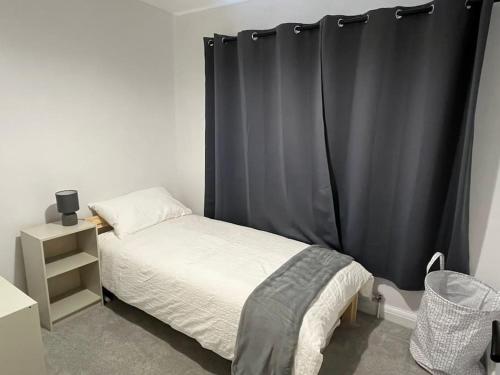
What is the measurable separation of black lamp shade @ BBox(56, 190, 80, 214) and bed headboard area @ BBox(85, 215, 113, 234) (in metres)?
0.30

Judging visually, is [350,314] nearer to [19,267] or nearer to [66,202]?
[66,202]

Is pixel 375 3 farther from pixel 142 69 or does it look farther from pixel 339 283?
pixel 142 69

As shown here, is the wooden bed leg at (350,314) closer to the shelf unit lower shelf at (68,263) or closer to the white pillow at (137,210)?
the white pillow at (137,210)

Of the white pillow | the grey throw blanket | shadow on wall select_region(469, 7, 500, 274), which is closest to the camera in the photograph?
the grey throw blanket

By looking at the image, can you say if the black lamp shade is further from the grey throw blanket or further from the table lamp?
the grey throw blanket

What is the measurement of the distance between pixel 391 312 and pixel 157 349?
1.64 meters

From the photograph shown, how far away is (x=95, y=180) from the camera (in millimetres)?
2531

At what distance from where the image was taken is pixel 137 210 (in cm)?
255

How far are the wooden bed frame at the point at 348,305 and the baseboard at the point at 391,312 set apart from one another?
0.10 metres

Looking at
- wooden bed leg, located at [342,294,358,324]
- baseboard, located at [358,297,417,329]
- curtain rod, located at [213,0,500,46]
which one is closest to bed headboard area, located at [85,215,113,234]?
curtain rod, located at [213,0,500,46]

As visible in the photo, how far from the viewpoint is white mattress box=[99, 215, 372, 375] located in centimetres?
160

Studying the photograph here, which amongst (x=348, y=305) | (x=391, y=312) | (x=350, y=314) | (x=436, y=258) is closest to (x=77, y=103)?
(x=348, y=305)

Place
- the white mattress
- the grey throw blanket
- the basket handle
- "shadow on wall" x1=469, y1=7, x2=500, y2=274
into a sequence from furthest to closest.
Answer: the basket handle → "shadow on wall" x1=469, y1=7, x2=500, y2=274 → the white mattress → the grey throw blanket

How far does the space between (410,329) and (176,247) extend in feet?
5.72
